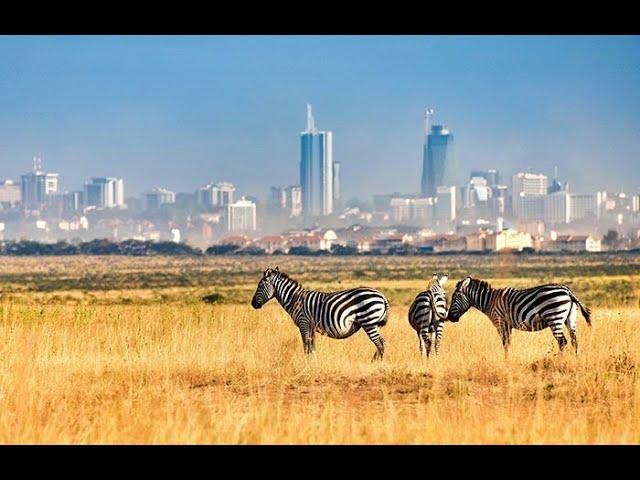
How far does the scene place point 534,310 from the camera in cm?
1476

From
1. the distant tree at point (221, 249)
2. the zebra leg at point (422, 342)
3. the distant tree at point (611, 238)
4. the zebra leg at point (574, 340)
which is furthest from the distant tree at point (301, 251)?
the zebra leg at point (574, 340)

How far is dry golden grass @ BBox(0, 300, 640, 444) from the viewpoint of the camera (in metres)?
9.34

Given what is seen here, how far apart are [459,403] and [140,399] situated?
311 centimetres

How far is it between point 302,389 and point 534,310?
4268 millimetres

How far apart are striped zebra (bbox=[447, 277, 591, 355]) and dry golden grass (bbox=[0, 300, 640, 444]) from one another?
33cm

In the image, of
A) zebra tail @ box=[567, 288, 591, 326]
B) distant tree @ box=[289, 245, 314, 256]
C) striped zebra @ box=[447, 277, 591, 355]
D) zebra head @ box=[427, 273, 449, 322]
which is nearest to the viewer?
zebra head @ box=[427, 273, 449, 322]

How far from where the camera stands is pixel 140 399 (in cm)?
A: 1092

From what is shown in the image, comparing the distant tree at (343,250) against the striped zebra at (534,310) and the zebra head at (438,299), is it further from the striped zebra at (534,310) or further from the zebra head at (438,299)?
the zebra head at (438,299)

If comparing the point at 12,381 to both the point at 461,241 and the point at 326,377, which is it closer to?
the point at 326,377

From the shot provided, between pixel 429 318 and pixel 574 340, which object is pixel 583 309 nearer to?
pixel 574 340

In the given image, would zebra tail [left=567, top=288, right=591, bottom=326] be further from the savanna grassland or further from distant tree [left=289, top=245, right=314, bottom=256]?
distant tree [left=289, top=245, right=314, bottom=256]

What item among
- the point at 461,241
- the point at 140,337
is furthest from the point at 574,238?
the point at 140,337

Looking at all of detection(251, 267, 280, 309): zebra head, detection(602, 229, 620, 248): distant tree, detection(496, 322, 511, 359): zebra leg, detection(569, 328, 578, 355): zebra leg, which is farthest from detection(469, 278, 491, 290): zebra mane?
detection(602, 229, 620, 248): distant tree

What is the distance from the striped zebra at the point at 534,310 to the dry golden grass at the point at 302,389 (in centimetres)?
33
